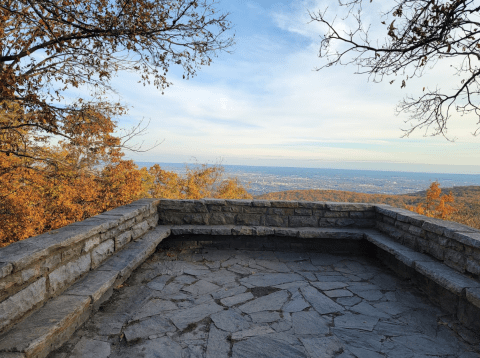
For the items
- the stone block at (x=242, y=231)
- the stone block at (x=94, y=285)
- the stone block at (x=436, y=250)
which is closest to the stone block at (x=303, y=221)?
the stone block at (x=242, y=231)

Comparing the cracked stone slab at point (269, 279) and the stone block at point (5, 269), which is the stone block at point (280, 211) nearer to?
the cracked stone slab at point (269, 279)

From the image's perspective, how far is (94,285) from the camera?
243 cm

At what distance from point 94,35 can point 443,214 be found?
538 inches

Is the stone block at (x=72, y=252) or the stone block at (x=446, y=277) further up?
the stone block at (x=72, y=252)

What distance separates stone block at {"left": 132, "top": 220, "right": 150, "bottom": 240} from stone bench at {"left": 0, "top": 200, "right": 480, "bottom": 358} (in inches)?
0.6

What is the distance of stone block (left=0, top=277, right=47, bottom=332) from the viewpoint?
5.63ft

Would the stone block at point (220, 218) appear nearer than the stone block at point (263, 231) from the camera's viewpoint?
No

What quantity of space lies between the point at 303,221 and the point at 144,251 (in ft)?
8.37

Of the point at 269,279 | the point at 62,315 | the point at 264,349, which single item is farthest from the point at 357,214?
the point at 62,315

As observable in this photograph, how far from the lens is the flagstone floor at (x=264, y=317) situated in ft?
6.77

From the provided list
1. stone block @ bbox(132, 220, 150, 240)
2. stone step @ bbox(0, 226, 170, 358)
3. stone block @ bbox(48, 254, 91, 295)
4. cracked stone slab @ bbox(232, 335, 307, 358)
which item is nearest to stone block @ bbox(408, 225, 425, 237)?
cracked stone slab @ bbox(232, 335, 307, 358)

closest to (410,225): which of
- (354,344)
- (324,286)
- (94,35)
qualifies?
(324,286)

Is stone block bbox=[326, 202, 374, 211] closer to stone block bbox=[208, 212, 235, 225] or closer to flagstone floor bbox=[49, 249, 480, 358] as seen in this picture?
flagstone floor bbox=[49, 249, 480, 358]

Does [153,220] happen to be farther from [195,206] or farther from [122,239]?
[122,239]
